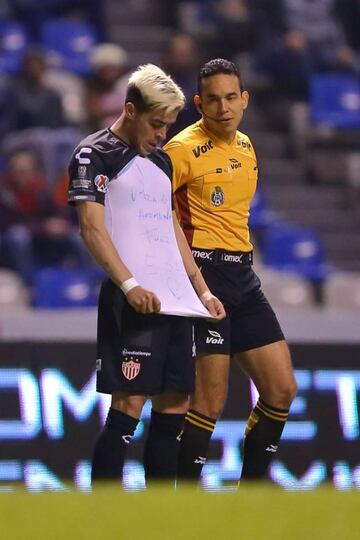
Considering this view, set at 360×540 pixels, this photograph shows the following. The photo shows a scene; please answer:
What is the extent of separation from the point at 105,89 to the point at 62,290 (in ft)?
8.05

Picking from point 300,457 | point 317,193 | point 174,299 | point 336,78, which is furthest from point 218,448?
point 336,78

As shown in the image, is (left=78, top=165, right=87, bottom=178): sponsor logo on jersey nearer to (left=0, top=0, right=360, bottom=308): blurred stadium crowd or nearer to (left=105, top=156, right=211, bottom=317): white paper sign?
(left=105, top=156, right=211, bottom=317): white paper sign

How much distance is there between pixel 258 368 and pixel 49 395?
7.70ft

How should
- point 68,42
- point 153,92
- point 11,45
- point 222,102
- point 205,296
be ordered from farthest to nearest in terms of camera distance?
point 68,42
point 11,45
point 222,102
point 205,296
point 153,92

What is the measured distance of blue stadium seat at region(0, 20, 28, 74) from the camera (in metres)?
13.6

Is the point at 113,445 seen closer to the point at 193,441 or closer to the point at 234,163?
the point at 193,441

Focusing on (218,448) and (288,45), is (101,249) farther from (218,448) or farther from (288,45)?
(288,45)

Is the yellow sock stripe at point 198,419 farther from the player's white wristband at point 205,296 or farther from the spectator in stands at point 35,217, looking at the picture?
the spectator in stands at point 35,217

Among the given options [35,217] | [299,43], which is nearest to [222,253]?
[35,217]

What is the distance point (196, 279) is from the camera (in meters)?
6.50

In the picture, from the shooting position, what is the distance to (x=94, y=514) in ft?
14.3

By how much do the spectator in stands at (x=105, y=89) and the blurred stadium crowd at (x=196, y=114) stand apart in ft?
0.04

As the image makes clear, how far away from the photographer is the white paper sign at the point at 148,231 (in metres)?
6.21

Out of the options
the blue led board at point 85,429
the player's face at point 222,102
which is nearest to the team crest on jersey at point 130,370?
the player's face at point 222,102
